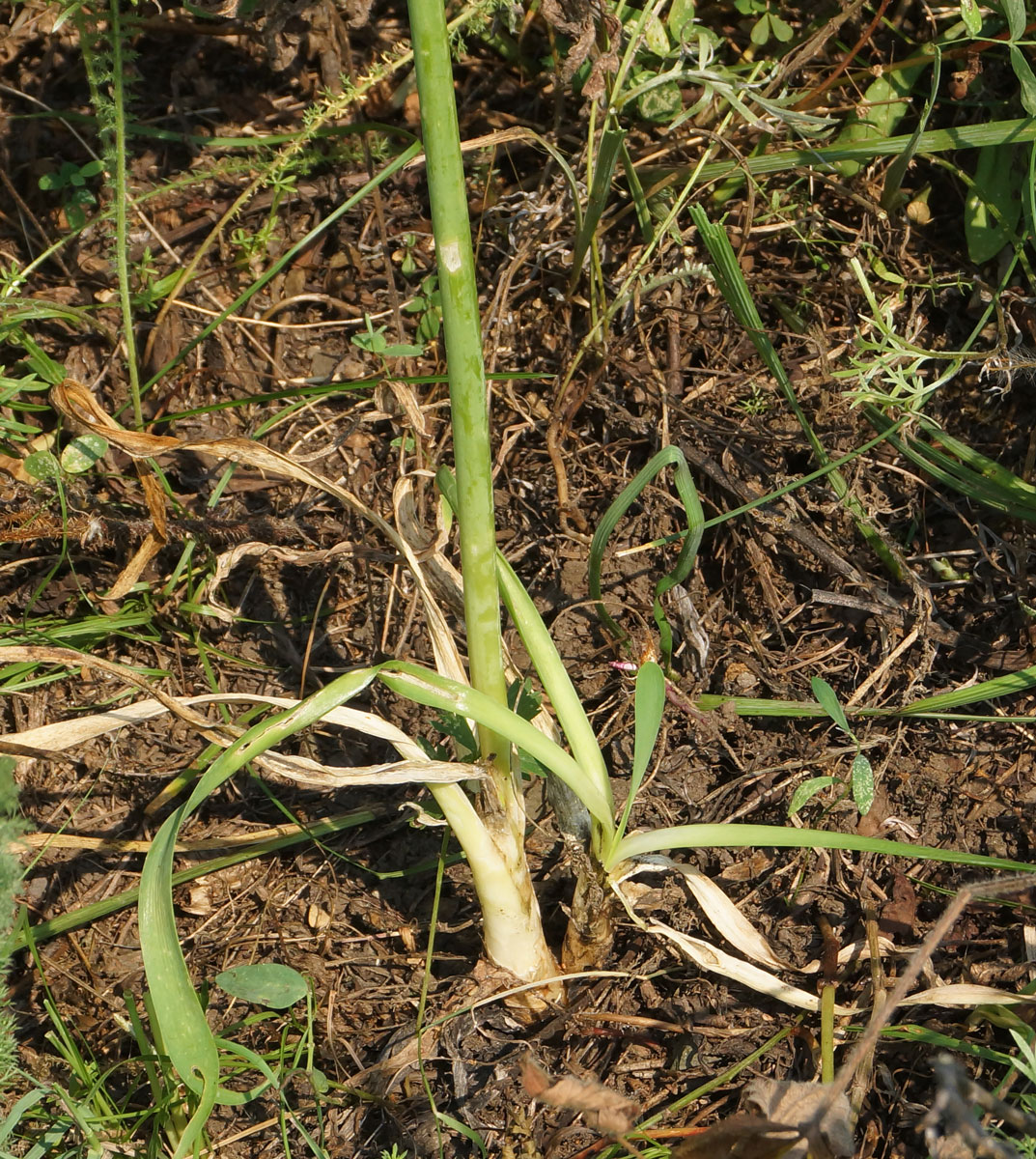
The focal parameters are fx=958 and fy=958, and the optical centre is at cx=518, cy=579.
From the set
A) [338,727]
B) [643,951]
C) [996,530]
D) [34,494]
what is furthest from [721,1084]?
[34,494]

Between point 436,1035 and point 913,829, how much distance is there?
0.77 m

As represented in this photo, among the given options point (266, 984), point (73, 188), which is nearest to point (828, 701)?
point (266, 984)

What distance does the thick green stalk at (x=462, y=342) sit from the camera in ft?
3.10

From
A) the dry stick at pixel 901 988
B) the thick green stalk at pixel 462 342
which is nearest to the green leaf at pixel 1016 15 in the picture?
the thick green stalk at pixel 462 342

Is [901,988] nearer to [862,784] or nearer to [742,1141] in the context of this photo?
[742,1141]

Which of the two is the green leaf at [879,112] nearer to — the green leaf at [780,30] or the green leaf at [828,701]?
the green leaf at [780,30]

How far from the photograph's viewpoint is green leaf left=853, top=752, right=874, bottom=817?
1.32 m

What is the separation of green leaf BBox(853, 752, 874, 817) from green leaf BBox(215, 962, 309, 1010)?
79 cm

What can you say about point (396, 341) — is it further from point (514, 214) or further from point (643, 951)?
point (643, 951)

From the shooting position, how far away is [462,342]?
3.37 feet

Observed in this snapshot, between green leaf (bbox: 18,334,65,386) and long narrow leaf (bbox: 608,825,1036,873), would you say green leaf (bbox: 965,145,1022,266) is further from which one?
green leaf (bbox: 18,334,65,386)

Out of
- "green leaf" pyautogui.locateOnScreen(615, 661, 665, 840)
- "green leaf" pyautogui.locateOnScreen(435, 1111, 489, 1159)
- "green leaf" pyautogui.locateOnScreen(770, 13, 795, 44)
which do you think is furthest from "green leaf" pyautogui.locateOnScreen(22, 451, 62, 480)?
"green leaf" pyautogui.locateOnScreen(770, 13, 795, 44)

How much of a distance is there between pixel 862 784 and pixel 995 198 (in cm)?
104

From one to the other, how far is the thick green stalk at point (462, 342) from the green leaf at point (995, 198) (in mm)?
1066
